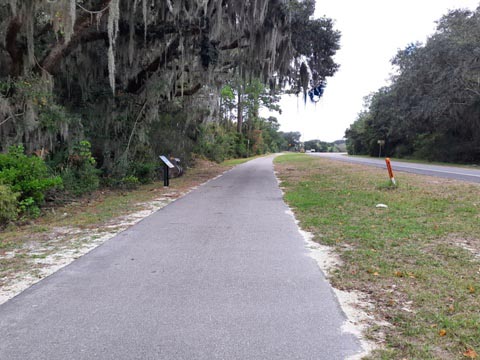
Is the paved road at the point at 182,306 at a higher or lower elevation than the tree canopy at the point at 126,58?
lower

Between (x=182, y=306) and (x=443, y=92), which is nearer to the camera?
(x=182, y=306)

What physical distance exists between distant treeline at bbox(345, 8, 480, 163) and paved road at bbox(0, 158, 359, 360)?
26.4 m

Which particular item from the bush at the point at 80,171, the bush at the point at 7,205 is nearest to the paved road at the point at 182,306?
the bush at the point at 7,205

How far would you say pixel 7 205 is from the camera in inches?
263

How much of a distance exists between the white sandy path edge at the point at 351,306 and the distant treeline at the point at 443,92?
25.5m

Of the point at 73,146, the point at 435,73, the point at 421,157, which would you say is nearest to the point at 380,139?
the point at 421,157

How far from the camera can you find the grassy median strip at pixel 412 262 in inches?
113

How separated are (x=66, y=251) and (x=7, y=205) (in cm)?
233

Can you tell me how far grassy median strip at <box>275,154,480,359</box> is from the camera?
9.43 ft

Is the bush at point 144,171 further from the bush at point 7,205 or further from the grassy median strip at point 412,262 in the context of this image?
the bush at point 7,205

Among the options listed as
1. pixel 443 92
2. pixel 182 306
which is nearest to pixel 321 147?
pixel 443 92

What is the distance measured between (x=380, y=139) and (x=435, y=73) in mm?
24090

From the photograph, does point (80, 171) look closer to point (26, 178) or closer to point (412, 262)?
point (26, 178)

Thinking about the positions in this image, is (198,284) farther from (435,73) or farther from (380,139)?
(380,139)
